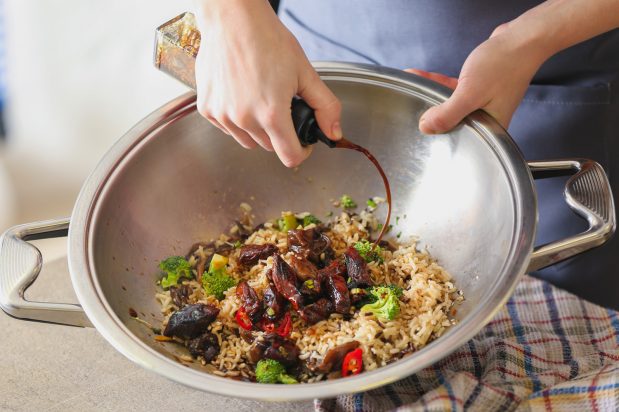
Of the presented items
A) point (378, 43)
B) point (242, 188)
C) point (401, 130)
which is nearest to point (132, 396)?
point (242, 188)

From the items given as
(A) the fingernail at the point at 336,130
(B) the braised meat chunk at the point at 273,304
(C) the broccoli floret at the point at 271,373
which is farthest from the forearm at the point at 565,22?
(C) the broccoli floret at the point at 271,373

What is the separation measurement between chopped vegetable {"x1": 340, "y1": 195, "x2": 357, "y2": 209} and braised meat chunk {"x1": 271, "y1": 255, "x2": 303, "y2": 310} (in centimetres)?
36

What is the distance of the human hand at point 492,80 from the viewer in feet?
A: 5.55

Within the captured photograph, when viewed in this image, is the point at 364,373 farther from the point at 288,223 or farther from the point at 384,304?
the point at 288,223

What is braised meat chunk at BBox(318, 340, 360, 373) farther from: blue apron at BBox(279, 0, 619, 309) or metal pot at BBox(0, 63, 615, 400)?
blue apron at BBox(279, 0, 619, 309)

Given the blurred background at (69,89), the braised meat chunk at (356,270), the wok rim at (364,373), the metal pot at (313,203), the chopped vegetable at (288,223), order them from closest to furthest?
the wok rim at (364,373) < the metal pot at (313,203) < the braised meat chunk at (356,270) < the chopped vegetable at (288,223) < the blurred background at (69,89)

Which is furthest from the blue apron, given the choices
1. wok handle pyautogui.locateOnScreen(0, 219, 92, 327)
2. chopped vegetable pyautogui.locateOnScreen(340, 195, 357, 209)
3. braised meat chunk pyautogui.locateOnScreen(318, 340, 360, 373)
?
wok handle pyautogui.locateOnScreen(0, 219, 92, 327)

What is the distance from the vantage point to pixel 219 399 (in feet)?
5.51

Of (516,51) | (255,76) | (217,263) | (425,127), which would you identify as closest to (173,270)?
(217,263)

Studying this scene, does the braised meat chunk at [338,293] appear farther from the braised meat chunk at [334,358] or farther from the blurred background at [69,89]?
the blurred background at [69,89]

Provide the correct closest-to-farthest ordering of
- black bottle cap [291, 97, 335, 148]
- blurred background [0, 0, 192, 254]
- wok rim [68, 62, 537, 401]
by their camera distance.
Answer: wok rim [68, 62, 537, 401]
black bottle cap [291, 97, 335, 148]
blurred background [0, 0, 192, 254]

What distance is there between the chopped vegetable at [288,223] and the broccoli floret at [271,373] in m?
0.47

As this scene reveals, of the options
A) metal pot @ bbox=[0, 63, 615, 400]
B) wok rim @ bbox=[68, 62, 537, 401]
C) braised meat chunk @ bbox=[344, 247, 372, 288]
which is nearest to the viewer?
wok rim @ bbox=[68, 62, 537, 401]

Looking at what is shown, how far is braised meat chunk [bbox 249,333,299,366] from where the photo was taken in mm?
1519
